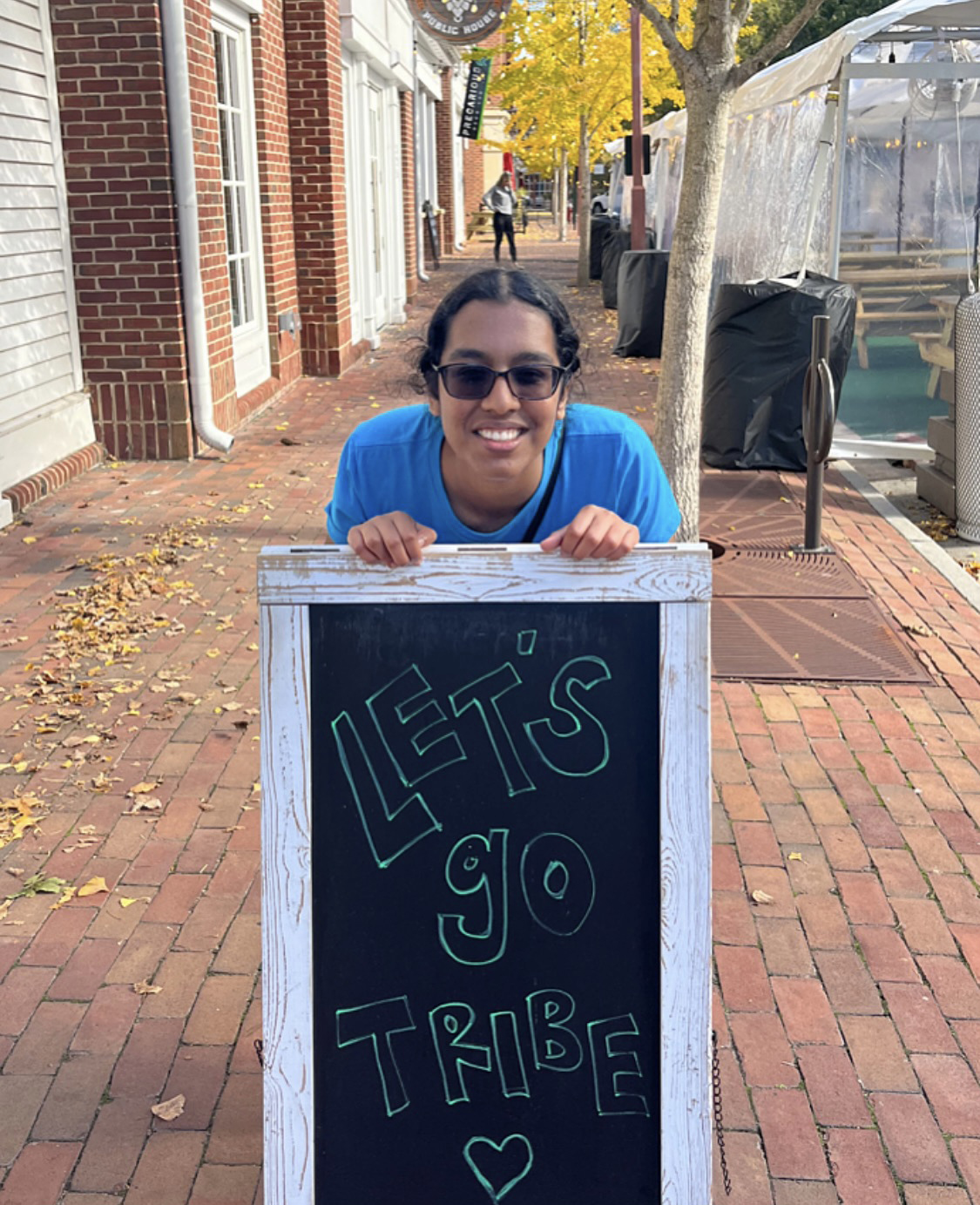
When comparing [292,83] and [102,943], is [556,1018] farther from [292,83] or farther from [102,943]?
[292,83]

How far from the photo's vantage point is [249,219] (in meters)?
10.3

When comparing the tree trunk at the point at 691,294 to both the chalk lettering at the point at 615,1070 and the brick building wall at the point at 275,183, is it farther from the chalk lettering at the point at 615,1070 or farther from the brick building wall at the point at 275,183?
the brick building wall at the point at 275,183

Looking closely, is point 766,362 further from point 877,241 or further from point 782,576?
point 782,576

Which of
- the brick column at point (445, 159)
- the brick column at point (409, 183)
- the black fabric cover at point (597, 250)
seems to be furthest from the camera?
the brick column at point (445, 159)

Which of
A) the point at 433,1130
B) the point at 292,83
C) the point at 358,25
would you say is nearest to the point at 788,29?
the point at 433,1130

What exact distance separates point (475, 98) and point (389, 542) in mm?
29340

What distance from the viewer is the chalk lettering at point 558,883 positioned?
2.02 meters

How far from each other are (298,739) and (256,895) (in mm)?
1580

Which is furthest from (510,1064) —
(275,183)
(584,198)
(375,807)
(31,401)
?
(584,198)

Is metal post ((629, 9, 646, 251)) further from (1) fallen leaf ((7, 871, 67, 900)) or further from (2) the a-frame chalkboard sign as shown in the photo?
(2) the a-frame chalkboard sign

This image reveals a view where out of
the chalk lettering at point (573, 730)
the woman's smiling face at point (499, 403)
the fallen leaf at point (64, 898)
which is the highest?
the woman's smiling face at point (499, 403)

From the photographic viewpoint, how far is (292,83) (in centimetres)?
1182

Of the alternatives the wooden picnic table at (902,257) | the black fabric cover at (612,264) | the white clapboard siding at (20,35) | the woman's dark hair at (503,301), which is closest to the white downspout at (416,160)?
the black fabric cover at (612,264)

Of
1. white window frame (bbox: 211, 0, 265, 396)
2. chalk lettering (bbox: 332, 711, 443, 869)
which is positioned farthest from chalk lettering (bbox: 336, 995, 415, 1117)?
white window frame (bbox: 211, 0, 265, 396)
